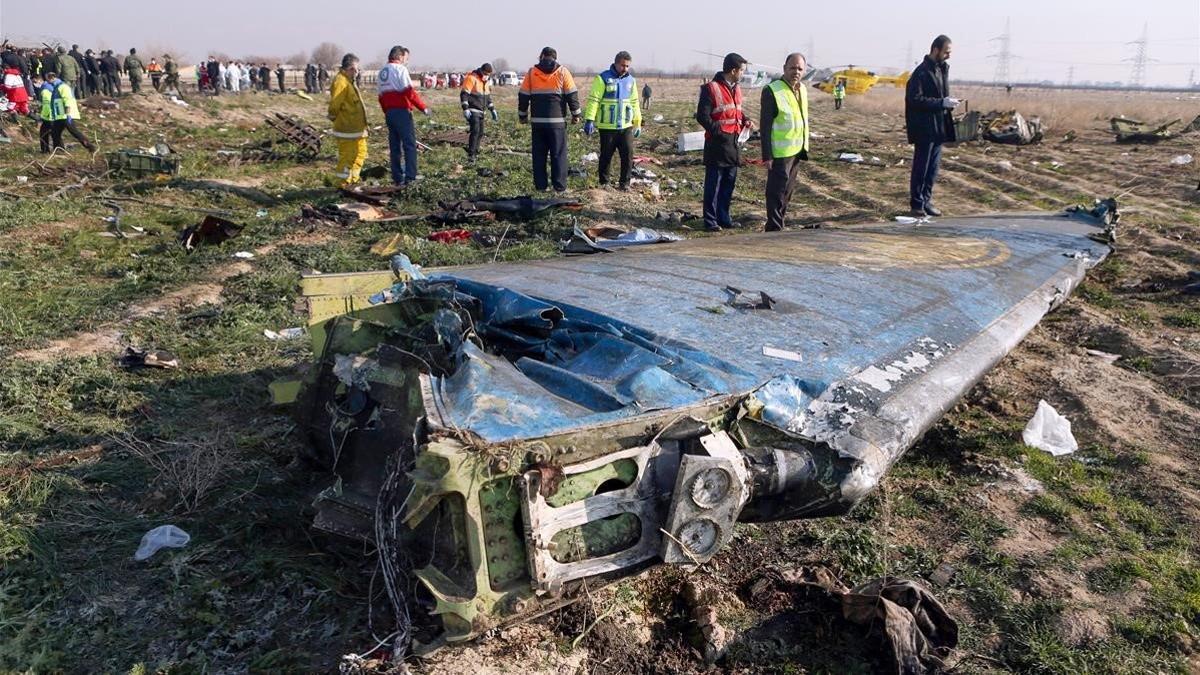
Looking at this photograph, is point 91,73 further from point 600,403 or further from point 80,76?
point 600,403

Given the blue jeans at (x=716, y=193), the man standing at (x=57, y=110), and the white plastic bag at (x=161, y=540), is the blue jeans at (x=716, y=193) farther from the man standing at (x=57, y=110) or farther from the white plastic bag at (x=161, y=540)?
the man standing at (x=57, y=110)

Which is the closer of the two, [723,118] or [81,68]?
[723,118]

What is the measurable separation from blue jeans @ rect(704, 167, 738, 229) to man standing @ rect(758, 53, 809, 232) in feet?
2.21

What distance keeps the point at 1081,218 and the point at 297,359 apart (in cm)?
699

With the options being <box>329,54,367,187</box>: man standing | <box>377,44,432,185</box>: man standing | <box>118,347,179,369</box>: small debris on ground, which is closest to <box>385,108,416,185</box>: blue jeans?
<box>377,44,432,185</box>: man standing

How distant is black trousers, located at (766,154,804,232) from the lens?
7648mm

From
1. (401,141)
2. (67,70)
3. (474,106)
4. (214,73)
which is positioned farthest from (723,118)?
(214,73)

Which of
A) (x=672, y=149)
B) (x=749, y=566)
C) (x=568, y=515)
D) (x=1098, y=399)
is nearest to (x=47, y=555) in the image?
(x=568, y=515)

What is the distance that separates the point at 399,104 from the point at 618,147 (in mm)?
2816

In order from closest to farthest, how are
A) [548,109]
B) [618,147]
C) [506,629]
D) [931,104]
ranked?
[506,629] < [931,104] < [548,109] < [618,147]

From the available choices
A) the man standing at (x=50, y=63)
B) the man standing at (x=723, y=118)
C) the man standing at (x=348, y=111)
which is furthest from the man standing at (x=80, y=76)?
the man standing at (x=723, y=118)

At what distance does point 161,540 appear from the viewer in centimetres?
296

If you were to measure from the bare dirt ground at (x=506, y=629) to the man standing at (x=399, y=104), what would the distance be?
3261 millimetres

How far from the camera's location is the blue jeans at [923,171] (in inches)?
337
